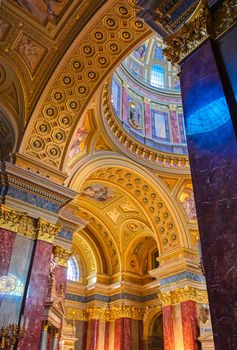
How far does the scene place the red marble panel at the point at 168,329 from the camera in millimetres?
12781

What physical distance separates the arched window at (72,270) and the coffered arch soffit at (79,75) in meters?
8.68

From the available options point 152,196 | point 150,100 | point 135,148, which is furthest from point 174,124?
point 152,196

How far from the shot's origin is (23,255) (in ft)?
27.1

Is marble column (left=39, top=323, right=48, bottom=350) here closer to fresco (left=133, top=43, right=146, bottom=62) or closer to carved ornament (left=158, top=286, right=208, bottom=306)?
carved ornament (left=158, top=286, right=208, bottom=306)

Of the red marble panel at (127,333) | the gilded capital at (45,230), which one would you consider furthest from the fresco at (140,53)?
the red marble panel at (127,333)

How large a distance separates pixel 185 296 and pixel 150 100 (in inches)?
379

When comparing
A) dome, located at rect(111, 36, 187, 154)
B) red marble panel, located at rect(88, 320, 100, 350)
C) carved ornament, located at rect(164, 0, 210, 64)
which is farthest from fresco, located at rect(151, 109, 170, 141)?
carved ornament, located at rect(164, 0, 210, 64)

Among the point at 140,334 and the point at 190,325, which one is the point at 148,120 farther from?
the point at 140,334

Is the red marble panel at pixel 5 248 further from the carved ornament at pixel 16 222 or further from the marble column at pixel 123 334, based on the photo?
the marble column at pixel 123 334

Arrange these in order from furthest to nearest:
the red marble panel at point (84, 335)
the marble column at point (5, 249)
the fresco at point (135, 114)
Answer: the fresco at point (135, 114)
the red marble panel at point (84, 335)
the marble column at point (5, 249)

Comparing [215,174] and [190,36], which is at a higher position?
[190,36]

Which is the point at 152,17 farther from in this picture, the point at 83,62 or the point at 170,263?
the point at 170,263

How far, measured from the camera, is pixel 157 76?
18.6 m

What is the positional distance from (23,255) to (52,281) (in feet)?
4.69
